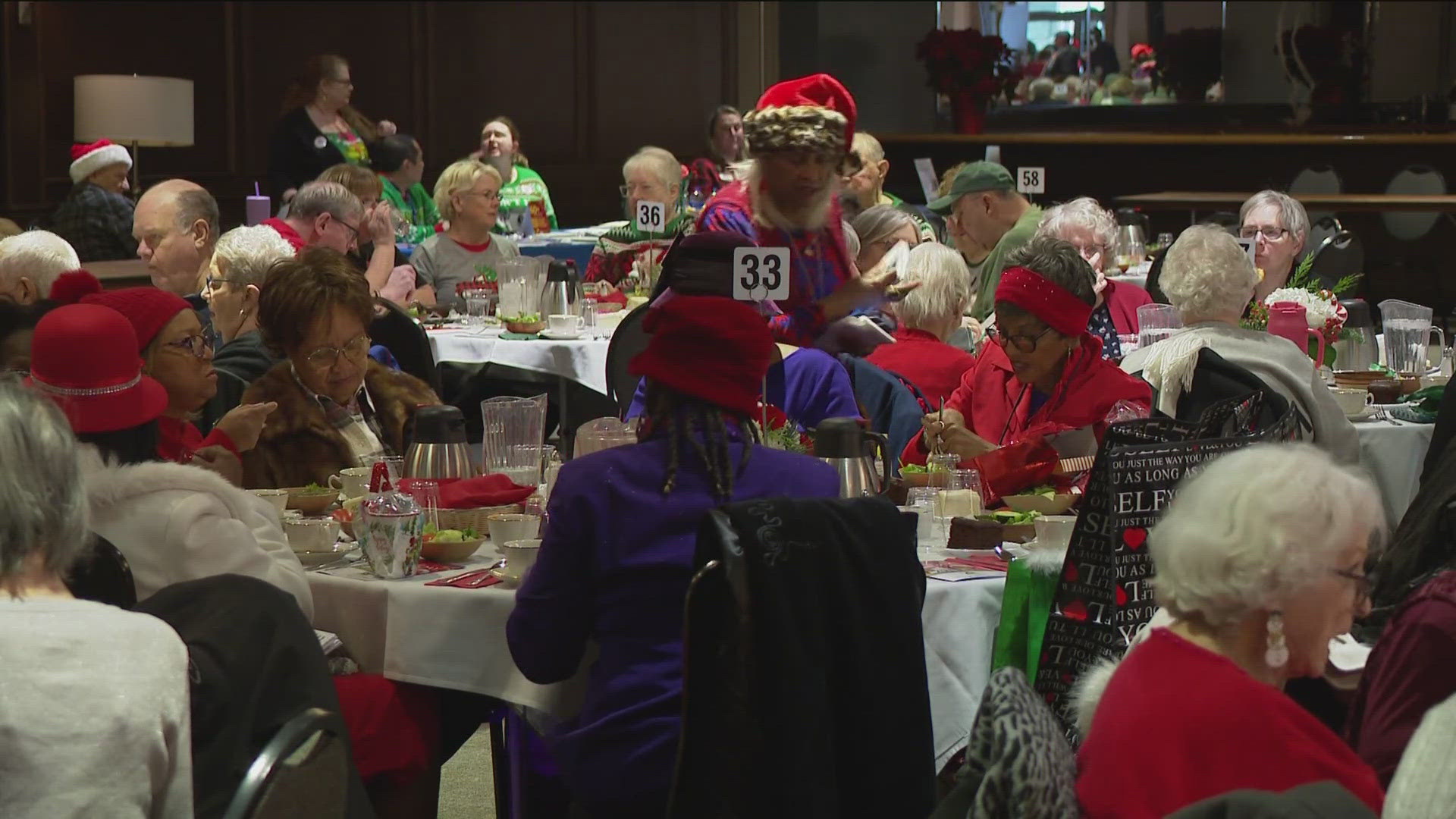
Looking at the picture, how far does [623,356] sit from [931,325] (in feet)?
3.27

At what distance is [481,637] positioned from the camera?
301 centimetres

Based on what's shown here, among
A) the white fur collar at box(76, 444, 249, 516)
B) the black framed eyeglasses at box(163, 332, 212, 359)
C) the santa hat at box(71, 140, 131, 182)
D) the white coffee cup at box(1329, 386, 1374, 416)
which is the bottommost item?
the white coffee cup at box(1329, 386, 1374, 416)

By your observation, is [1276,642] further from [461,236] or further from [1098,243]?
[461,236]

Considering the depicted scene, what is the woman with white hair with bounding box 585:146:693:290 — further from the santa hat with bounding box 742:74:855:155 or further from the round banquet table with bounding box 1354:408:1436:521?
the round banquet table with bounding box 1354:408:1436:521

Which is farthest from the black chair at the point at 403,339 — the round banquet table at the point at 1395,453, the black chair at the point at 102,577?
the black chair at the point at 102,577

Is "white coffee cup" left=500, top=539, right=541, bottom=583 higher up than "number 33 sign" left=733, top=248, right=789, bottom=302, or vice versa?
"number 33 sign" left=733, top=248, right=789, bottom=302

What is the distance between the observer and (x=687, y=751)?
240 centimetres

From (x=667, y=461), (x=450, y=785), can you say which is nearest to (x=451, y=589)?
(x=667, y=461)

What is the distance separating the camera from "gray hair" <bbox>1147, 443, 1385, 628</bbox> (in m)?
1.98

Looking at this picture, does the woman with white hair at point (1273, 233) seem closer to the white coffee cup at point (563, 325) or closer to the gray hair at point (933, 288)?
the gray hair at point (933, 288)

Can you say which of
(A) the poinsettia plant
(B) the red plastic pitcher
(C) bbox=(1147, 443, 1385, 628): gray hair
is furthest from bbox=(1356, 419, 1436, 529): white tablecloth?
(A) the poinsettia plant

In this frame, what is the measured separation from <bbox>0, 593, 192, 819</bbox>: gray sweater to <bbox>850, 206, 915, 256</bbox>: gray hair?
179 inches

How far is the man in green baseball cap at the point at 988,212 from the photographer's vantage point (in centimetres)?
723

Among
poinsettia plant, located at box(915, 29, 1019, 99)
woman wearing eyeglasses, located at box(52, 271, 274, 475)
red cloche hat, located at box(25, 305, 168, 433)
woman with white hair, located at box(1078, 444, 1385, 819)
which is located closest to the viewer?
woman with white hair, located at box(1078, 444, 1385, 819)
